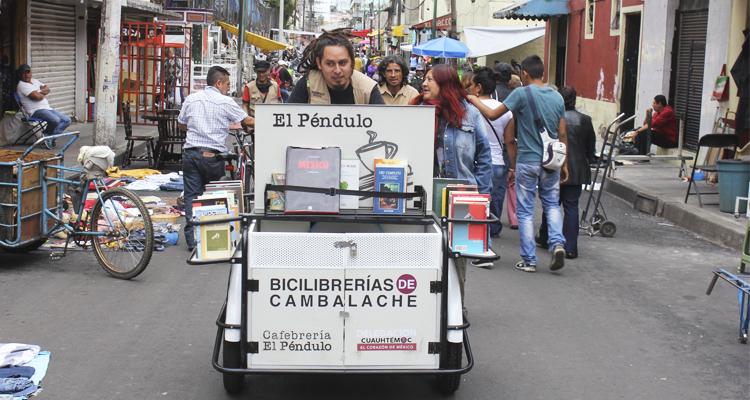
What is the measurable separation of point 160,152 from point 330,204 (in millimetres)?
10322

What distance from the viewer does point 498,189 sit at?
8930mm

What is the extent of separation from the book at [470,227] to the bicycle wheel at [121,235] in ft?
11.1

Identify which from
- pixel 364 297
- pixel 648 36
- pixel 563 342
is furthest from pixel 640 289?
pixel 648 36

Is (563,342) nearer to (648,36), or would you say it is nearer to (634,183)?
(634,183)

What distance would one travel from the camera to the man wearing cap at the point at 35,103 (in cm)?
1503

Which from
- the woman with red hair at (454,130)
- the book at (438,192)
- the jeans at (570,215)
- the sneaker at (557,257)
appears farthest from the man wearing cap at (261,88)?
the book at (438,192)

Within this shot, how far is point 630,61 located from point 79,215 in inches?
584

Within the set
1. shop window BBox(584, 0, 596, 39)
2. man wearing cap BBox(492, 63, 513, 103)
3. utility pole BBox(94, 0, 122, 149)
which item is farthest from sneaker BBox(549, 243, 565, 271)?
shop window BBox(584, 0, 596, 39)

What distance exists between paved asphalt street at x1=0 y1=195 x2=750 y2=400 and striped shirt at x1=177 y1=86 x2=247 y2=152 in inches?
46.0

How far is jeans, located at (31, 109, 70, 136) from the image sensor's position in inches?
597

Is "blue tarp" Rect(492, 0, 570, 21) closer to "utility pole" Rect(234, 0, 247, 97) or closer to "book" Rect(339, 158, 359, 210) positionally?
"utility pole" Rect(234, 0, 247, 97)

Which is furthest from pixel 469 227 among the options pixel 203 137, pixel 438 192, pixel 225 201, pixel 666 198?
pixel 666 198

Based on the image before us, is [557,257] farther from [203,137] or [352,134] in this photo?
[203,137]

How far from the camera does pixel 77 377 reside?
449cm
